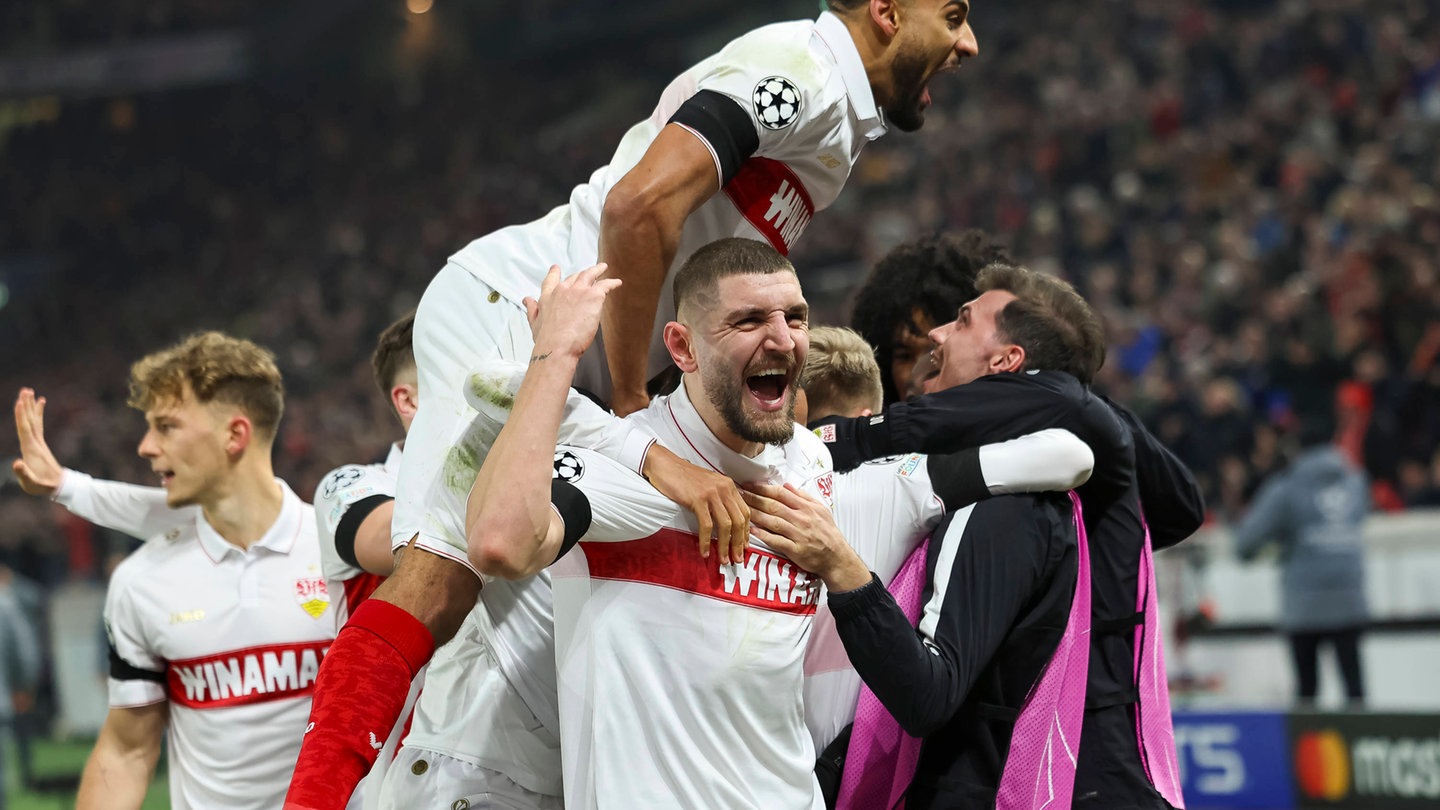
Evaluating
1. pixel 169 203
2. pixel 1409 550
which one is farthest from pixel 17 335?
pixel 1409 550

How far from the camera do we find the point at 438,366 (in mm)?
3305

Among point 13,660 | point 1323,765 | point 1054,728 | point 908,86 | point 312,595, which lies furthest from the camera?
point 13,660

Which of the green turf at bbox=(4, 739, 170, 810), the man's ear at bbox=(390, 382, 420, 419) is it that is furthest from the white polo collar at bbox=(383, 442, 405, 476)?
the green turf at bbox=(4, 739, 170, 810)

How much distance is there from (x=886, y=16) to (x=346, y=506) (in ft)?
5.95

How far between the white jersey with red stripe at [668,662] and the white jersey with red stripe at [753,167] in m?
0.58

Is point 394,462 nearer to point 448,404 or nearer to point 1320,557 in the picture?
point 448,404

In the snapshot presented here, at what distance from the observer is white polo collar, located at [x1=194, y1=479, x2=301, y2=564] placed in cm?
462

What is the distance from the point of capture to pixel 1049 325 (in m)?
3.62

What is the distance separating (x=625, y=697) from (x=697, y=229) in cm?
115

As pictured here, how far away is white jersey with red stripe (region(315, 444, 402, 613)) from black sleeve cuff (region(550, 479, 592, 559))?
1146mm

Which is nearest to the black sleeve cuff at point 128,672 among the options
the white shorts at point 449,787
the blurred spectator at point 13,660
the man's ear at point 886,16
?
the white shorts at point 449,787

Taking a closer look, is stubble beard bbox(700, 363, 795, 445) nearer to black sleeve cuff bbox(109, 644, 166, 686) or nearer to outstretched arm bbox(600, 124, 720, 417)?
outstretched arm bbox(600, 124, 720, 417)

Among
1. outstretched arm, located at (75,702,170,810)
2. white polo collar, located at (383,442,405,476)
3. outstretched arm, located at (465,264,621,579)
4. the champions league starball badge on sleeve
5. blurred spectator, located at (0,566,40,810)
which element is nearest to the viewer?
outstretched arm, located at (465,264,621,579)

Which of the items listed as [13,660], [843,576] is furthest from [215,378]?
[13,660]
